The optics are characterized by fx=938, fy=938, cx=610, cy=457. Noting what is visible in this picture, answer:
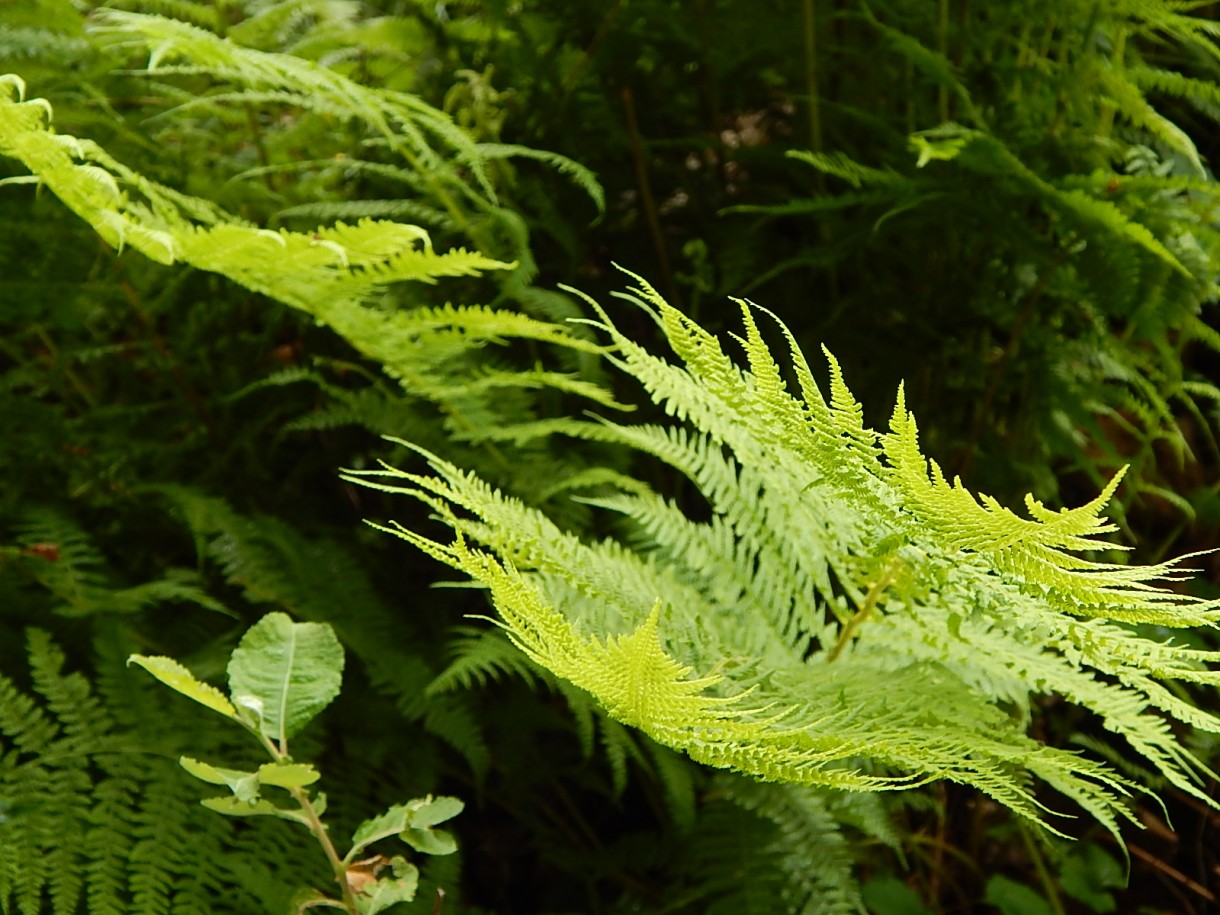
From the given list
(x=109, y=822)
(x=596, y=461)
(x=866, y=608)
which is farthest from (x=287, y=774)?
(x=596, y=461)

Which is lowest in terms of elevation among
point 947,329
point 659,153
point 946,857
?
point 946,857

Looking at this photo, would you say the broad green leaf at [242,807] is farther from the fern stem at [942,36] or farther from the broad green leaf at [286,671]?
the fern stem at [942,36]

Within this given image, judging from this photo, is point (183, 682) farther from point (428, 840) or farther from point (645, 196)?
point (645, 196)

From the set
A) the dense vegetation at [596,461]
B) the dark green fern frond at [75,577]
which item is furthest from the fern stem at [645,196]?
the dark green fern frond at [75,577]

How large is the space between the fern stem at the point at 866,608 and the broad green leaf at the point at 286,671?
43cm

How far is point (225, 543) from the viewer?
3.48 ft

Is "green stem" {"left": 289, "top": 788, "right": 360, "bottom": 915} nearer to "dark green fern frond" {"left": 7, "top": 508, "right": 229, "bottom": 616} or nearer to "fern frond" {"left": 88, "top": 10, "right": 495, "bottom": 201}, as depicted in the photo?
"dark green fern frond" {"left": 7, "top": 508, "right": 229, "bottom": 616}

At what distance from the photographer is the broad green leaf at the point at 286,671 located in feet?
2.39

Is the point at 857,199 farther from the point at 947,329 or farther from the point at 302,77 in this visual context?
the point at 302,77

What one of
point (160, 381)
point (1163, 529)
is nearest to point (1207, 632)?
point (1163, 529)

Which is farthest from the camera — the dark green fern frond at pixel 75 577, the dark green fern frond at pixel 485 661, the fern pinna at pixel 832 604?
the dark green fern frond at pixel 75 577

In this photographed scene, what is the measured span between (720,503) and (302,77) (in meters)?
0.58

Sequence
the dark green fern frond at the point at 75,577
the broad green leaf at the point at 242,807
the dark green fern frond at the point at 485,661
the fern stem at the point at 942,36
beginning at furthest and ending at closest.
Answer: the fern stem at the point at 942,36 < the dark green fern frond at the point at 75,577 < the dark green fern frond at the point at 485,661 < the broad green leaf at the point at 242,807

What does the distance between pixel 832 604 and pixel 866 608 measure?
62mm
